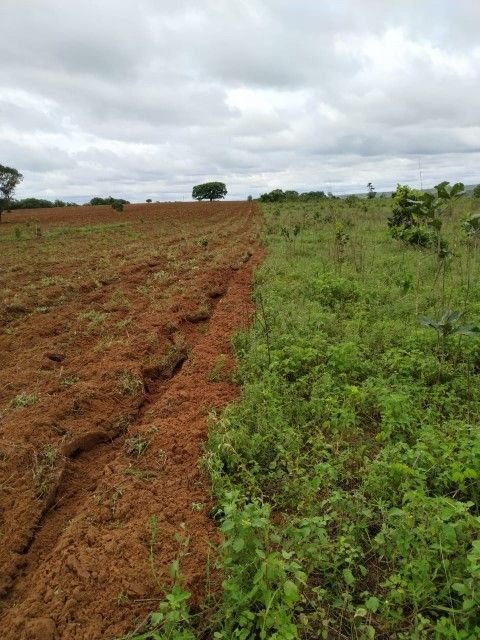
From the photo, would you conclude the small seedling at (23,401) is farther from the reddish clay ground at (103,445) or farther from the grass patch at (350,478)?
the grass patch at (350,478)

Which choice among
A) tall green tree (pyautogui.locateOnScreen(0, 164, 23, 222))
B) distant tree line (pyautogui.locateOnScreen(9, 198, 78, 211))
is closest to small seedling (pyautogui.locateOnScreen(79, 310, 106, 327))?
tall green tree (pyautogui.locateOnScreen(0, 164, 23, 222))

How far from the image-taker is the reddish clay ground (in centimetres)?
251

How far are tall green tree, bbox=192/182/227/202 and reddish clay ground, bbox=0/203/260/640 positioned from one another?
80343mm

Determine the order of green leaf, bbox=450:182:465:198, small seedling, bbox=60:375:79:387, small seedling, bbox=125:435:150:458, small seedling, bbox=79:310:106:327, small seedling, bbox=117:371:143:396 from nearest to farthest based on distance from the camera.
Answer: small seedling, bbox=125:435:150:458 < green leaf, bbox=450:182:465:198 < small seedling, bbox=117:371:143:396 < small seedling, bbox=60:375:79:387 < small seedling, bbox=79:310:106:327

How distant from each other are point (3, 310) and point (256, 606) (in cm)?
655

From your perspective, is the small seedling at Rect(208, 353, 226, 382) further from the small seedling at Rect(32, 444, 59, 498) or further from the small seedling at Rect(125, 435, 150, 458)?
the small seedling at Rect(32, 444, 59, 498)

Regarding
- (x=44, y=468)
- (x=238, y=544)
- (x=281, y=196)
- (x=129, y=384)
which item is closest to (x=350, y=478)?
(x=238, y=544)

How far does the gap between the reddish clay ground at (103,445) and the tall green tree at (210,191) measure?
80343 mm

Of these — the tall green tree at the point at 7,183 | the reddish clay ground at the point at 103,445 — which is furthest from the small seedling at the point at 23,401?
the tall green tree at the point at 7,183

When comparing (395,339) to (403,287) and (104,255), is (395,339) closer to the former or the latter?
(403,287)

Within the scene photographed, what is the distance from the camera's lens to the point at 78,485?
3467mm

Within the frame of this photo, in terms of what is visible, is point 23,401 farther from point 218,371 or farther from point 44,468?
point 218,371

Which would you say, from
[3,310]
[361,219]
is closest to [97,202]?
[361,219]

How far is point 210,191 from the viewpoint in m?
86.1
